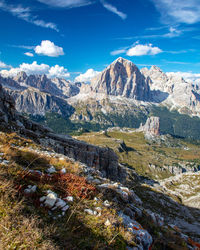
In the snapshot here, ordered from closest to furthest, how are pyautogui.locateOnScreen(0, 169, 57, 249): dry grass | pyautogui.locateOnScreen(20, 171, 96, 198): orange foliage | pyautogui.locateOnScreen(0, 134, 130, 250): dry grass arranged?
pyautogui.locateOnScreen(0, 169, 57, 249): dry grass, pyautogui.locateOnScreen(0, 134, 130, 250): dry grass, pyautogui.locateOnScreen(20, 171, 96, 198): orange foliage

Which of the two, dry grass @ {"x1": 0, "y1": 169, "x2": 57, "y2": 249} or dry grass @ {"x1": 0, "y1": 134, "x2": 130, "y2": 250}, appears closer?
dry grass @ {"x1": 0, "y1": 169, "x2": 57, "y2": 249}

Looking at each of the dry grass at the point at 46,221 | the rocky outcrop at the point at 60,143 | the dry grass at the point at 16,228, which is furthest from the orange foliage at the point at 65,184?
the rocky outcrop at the point at 60,143

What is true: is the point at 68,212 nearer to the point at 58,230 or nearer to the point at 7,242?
the point at 58,230

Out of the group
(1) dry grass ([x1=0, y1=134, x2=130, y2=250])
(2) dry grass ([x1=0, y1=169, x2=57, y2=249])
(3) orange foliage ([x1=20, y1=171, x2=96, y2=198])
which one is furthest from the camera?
(3) orange foliage ([x1=20, y1=171, x2=96, y2=198])

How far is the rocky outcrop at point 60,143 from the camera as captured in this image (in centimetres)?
3050

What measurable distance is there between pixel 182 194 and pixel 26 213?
348 feet

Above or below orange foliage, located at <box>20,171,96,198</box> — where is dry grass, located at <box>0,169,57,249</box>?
above

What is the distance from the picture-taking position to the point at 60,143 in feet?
125

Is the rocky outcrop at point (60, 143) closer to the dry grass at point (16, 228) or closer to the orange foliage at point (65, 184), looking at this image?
the orange foliage at point (65, 184)

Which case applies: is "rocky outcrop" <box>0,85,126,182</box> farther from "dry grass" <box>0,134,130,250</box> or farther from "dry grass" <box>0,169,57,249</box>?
"dry grass" <box>0,169,57,249</box>

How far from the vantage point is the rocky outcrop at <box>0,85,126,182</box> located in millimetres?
30500

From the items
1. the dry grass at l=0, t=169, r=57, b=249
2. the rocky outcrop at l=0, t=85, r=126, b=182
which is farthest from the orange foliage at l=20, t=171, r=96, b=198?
the rocky outcrop at l=0, t=85, r=126, b=182

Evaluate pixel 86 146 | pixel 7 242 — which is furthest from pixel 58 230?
pixel 86 146

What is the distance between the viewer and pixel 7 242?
371 centimetres
